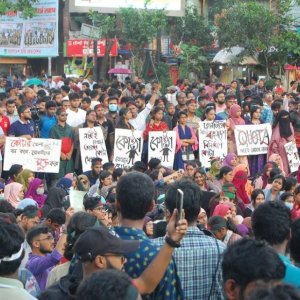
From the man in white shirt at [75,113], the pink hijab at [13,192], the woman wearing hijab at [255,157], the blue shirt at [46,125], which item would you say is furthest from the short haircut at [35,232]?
the woman wearing hijab at [255,157]

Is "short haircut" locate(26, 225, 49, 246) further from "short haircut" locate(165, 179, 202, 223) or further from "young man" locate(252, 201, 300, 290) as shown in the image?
"young man" locate(252, 201, 300, 290)

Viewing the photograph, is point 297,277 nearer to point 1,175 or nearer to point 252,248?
point 252,248

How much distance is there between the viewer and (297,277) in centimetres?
473

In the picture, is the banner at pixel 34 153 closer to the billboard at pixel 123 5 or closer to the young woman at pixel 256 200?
the young woman at pixel 256 200

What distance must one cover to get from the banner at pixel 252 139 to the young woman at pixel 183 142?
71cm

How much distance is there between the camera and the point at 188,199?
5219 millimetres

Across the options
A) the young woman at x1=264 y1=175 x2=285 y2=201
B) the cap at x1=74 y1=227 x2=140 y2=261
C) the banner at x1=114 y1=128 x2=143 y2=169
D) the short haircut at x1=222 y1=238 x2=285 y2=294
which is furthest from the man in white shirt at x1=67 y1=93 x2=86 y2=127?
the short haircut at x1=222 y1=238 x2=285 y2=294

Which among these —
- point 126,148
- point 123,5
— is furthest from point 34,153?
point 123,5

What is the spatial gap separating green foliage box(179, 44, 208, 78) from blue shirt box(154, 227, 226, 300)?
83.4 feet

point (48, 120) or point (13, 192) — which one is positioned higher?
point (48, 120)

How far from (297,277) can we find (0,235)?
4.89 ft

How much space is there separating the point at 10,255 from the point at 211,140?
33.8 ft

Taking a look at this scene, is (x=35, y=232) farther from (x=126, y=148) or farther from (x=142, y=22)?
(x=142, y=22)

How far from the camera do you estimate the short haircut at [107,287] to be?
140 inches
